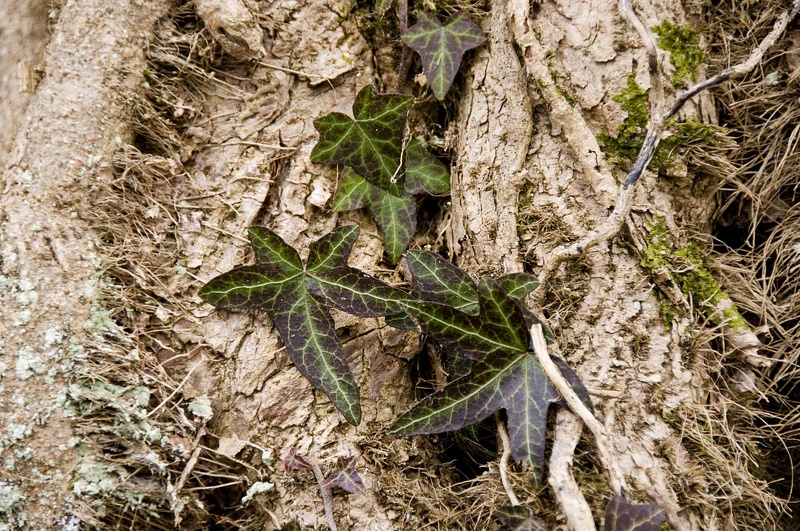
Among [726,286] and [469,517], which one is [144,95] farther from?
[726,286]

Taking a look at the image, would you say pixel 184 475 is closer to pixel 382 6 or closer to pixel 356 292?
pixel 356 292

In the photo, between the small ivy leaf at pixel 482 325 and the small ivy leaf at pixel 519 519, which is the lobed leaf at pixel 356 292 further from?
the small ivy leaf at pixel 519 519

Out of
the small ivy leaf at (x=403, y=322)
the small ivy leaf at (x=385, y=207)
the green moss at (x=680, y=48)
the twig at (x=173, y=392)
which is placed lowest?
the twig at (x=173, y=392)

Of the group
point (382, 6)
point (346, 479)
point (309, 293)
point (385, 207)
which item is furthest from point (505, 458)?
point (382, 6)

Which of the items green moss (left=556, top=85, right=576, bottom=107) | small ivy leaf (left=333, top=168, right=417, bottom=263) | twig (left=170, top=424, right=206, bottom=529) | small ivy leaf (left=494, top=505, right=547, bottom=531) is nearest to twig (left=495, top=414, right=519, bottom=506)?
small ivy leaf (left=494, top=505, right=547, bottom=531)

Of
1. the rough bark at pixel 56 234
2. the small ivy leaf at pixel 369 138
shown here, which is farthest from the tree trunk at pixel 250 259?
the small ivy leaf at pixel 369 138

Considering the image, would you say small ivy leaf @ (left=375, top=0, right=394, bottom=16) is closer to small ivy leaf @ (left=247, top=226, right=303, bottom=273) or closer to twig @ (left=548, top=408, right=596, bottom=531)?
small ivy leaf @ (left=247, top=226, right=303, bottom=273)

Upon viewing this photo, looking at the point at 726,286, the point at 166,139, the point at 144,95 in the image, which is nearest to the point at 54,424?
the point at 166,139
